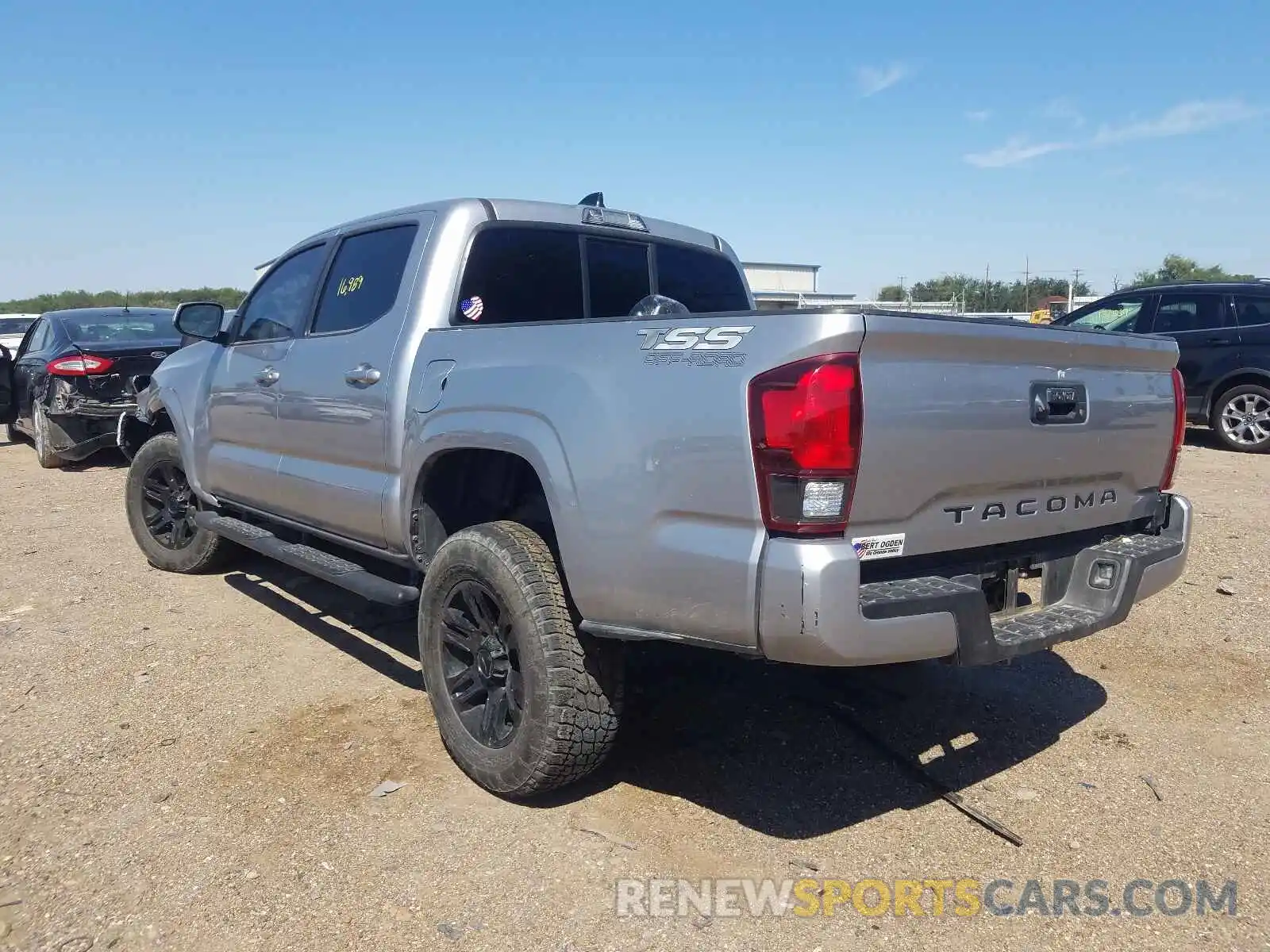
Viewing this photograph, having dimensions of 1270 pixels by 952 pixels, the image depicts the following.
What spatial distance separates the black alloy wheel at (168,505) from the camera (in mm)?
5832

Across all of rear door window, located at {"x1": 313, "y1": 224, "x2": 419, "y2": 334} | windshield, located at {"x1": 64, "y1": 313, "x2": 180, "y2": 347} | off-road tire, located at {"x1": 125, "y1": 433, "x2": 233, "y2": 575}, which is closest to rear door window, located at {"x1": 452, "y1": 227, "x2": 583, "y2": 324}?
rear door window, located at {"x1": 313, "y1": 224, "x2": 419, "y2": 334}

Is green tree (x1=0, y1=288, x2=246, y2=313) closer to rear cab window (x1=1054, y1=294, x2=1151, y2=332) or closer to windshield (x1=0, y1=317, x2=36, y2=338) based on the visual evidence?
windshield (x1=0, y1=317, x2=36, y2=338)

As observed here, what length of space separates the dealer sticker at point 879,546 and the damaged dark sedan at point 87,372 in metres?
8.32

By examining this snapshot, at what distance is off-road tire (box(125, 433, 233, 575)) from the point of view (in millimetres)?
5719

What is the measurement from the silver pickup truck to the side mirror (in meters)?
0.94

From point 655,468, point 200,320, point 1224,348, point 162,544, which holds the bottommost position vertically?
point 162,544

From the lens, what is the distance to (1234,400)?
10.2 meters

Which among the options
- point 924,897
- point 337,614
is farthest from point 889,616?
point 337,614

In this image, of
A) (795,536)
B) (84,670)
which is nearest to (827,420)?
(795,536)

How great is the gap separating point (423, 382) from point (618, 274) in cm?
113

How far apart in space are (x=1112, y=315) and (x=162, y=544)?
1017 centimetres

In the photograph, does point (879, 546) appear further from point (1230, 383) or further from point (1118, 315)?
point (1118, 315)

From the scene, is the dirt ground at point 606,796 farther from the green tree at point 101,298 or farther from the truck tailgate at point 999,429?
the green tree at point 101,298

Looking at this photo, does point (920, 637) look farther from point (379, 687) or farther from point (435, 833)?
point (379, 687)
